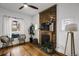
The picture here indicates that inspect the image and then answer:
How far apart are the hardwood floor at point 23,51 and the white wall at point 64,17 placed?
0.37 meters

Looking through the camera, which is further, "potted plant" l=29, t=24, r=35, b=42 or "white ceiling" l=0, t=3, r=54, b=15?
"potted plant" l=29, t=24, r=35, b=42

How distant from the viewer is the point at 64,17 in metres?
1.80

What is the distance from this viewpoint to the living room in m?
1.78

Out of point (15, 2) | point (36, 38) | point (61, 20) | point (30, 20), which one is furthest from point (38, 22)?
point (15, 2)

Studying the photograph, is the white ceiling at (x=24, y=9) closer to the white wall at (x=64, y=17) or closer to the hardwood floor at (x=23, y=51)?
the white wall at (x=64, y=17)

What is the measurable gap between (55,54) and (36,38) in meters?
0.47

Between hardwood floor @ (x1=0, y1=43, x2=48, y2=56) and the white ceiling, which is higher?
the white ceiling

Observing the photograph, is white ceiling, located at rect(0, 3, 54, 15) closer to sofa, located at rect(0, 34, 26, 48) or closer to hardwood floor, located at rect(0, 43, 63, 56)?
sofa, located at rect(0, 34, 26, 48)

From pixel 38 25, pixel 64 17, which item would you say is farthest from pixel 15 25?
pixel 64 17

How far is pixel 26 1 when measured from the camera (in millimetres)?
1779

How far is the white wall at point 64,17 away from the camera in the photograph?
1.75 meters

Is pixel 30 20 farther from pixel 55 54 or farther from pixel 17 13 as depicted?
pixel 55 54

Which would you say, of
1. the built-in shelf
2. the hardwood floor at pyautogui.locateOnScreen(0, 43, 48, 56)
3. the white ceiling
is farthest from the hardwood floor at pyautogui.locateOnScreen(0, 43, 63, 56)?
the white ceiling

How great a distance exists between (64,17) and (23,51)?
0.97 m
